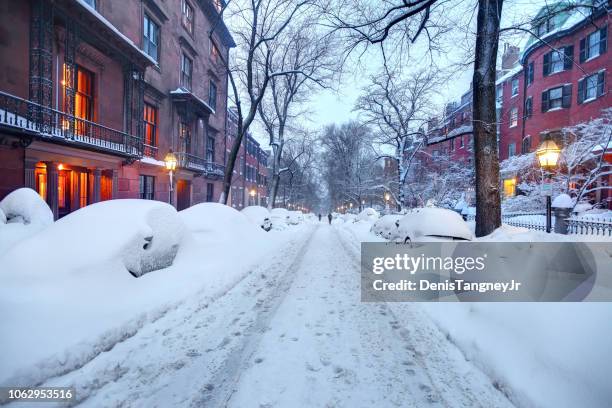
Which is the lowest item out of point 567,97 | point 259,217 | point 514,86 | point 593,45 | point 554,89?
point 259,217

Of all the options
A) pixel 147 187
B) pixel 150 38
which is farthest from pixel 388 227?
Result: pixel 150 38

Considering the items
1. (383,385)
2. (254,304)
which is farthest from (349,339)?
(254,304)

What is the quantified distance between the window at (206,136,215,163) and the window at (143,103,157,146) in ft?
21.6

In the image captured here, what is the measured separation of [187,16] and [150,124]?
9562mm

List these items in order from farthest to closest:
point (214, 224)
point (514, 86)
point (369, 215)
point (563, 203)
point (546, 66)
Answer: point (369, 215), point (514, 86), point (546, 66), point (214, 224), point (563, 203)

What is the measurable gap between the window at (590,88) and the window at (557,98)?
1.42m

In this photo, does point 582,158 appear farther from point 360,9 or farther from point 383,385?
point 383,385

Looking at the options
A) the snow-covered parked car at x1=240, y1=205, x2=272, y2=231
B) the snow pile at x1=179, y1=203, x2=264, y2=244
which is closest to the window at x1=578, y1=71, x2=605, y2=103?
the snow-covered parked car at x1=240, y1=205, x2=272, y2=231

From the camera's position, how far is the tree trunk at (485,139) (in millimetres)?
7453

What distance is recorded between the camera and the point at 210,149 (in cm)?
2491

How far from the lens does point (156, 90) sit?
55.3ft

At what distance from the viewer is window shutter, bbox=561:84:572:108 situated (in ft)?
65.4

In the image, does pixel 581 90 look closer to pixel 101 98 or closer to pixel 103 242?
pixel 103 242

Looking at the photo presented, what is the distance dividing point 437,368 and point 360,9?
28.0 ft
